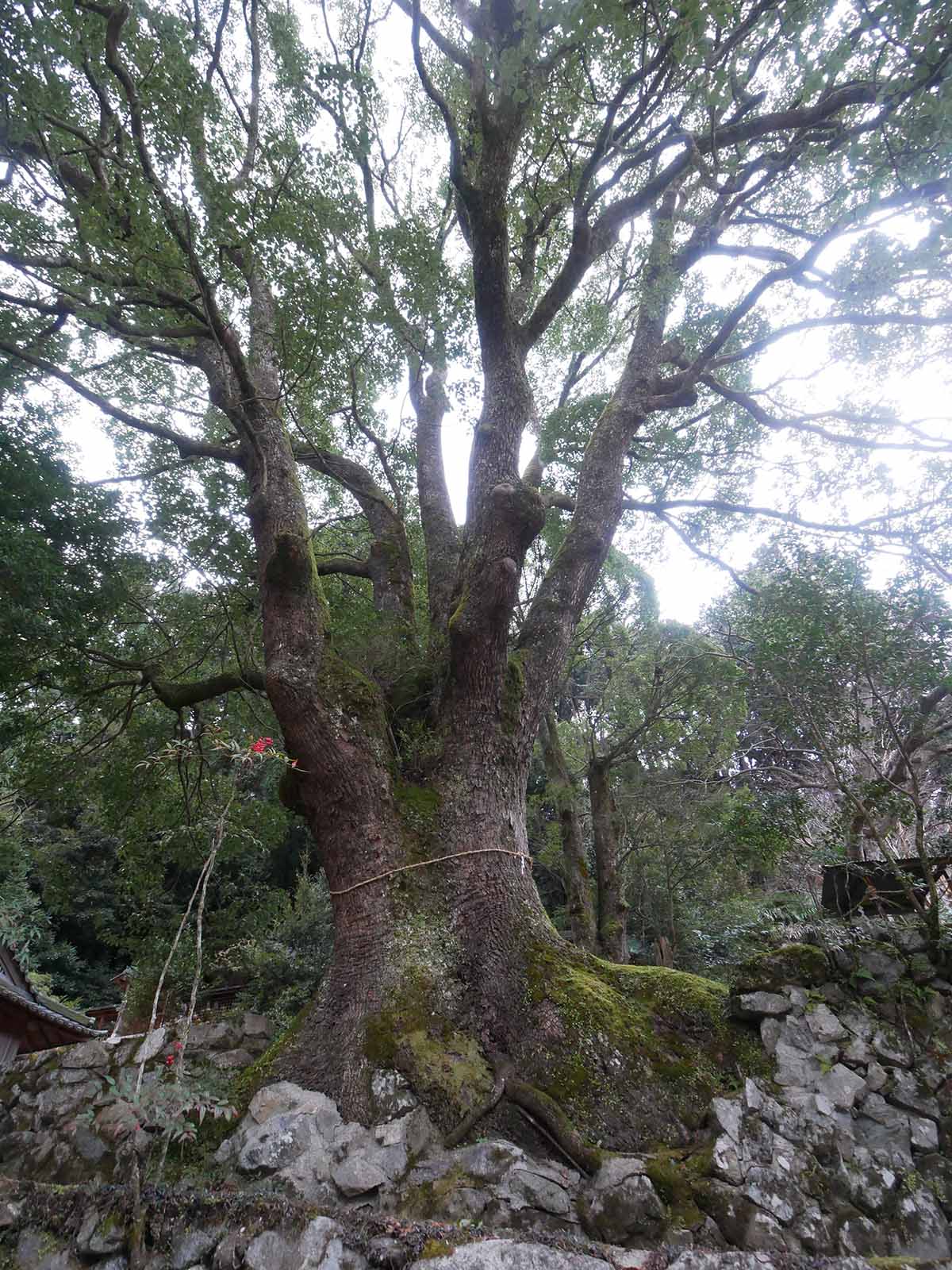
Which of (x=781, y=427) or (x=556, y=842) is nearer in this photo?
(x=781, y=427)

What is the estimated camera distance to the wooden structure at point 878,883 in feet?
10.1

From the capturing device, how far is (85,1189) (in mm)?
2340

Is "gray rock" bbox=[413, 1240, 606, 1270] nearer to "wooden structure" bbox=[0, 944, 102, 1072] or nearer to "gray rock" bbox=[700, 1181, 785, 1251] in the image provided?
"gray rock" bbox=[700, 1181, 785, 1251]

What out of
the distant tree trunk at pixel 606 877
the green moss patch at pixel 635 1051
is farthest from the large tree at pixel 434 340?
the distant tree trunk at pixel 606 877

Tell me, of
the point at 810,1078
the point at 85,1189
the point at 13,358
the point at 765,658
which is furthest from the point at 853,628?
the point at 13,358

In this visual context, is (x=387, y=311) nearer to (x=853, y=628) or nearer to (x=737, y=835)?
(x=853, y=628)

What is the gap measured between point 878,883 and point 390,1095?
9.35 feet

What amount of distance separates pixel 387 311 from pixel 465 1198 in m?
5.55

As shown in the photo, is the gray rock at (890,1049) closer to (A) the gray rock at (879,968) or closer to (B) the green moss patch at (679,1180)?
(A) the gray rock at (879,968)

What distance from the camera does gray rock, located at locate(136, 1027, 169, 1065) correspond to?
10.5ft

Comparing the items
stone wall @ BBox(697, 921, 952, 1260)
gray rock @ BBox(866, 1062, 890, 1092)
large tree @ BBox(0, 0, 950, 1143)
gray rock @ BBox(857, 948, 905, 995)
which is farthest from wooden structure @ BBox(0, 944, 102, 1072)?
gray rock @ BBox(857, 948, 905, 995)

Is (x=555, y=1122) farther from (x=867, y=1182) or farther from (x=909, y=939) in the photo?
(x=909, y=939)

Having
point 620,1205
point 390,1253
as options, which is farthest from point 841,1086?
point 390,1253

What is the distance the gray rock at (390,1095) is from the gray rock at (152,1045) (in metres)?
1.23
